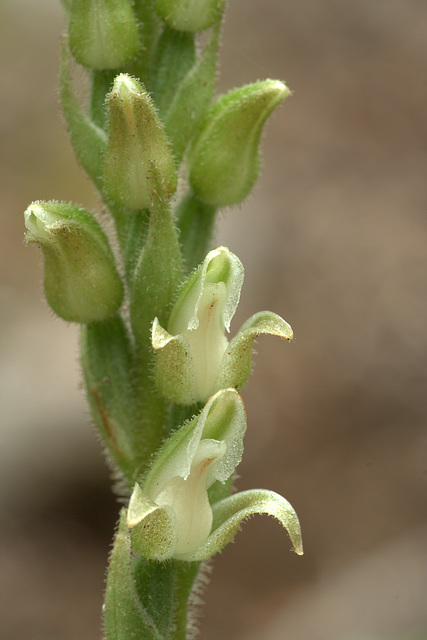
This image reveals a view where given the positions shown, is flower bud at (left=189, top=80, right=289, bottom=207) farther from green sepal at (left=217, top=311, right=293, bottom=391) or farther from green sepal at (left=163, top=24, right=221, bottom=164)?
green sepal at (left=217, top=311, right=293, bottom=391)

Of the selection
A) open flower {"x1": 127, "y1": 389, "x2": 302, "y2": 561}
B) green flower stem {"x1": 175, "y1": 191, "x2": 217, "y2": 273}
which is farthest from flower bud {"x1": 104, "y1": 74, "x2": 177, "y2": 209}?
open flower {"x1": 127, "y1": 389, "x2": 302, "y2": 561}

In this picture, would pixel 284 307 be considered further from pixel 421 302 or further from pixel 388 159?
pixel 388 159

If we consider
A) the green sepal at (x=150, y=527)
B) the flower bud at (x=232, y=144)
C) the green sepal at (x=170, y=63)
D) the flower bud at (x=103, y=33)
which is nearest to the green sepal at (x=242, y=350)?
the green sepal at (x=150, y=527)

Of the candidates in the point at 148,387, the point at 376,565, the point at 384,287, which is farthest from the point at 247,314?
the point at 148,387

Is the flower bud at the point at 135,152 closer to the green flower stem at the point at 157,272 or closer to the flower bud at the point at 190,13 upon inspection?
the green flower stem at the point at 157,272

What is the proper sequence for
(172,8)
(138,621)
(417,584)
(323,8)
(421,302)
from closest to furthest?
(138,621), (172,8), (417,584), (421,302), (323,8)

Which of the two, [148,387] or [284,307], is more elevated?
[148,387]

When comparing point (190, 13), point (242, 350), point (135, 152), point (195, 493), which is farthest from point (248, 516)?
point (190, 13)

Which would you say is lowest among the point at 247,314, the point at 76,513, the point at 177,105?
the point at 76,513
